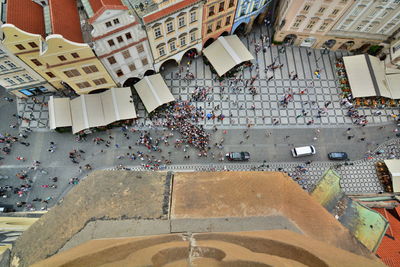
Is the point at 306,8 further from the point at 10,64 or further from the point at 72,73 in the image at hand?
the point at 10,64

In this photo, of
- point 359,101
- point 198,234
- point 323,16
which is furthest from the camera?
point 359,101

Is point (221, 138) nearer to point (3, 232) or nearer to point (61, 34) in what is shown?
point (61, 34)

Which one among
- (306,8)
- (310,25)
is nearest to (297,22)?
(310,25)

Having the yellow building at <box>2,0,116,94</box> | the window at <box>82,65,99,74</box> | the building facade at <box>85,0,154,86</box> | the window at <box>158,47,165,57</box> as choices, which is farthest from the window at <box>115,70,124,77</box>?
the window at <box>158,47,165,57</box>

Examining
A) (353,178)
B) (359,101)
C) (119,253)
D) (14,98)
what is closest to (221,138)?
(353,178)

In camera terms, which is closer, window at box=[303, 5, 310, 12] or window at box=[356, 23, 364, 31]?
window at box=[303, 5, 310, 12]

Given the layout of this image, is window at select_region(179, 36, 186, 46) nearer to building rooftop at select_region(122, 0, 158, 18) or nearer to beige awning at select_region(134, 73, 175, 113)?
beige awning at select_region(134, 73, 175, 113)

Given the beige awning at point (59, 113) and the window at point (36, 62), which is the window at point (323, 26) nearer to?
the beige awning at point (59, 113)
